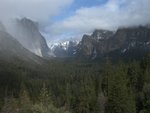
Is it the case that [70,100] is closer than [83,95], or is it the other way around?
[83,95]

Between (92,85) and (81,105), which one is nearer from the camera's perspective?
(81,105)

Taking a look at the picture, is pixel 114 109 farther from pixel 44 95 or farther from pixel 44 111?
pixel 44 111

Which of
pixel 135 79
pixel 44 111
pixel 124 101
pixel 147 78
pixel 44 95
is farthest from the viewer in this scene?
pixel 135 79

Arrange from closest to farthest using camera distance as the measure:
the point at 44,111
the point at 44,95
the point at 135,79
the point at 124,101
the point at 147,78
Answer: the point at 44,111
the point at 44,95
the point at 124,101
the point at 147,78
the point at 135,79

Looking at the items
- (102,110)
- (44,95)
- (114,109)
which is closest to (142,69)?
(102,110)

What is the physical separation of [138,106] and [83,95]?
3616 cm

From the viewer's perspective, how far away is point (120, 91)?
96.8m

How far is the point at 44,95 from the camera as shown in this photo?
2584 inches

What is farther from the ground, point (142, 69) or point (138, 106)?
point (142, 69)

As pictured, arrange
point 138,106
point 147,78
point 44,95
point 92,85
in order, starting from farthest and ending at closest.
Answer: point 92,85 → point 147,78 → point 138,106 → point 44,95

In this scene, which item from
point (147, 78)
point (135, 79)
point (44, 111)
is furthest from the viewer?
point (135, 79)

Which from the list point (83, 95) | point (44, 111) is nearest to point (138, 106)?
point (83, 95)

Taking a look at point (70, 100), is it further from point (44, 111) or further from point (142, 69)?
point (44, 111)

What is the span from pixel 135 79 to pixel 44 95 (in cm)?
6806
